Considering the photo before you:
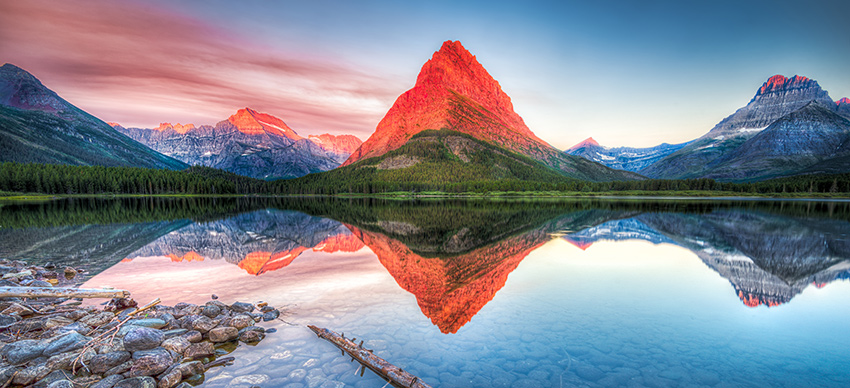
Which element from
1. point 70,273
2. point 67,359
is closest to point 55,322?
point 67,359

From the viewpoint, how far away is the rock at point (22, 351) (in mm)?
9062

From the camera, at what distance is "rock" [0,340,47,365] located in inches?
357

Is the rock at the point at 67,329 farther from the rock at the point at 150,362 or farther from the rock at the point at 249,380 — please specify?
the rock at the point at 249,380

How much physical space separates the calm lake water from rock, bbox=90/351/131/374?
2433 mm

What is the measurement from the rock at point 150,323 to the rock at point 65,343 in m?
→ 1.20

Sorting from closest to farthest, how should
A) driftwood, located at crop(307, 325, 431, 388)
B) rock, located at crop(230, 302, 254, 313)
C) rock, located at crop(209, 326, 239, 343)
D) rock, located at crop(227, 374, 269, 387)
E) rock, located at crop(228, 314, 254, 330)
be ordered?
driftwood, located at crop(307, 325, 431, 388) → rock, located at crop(227, 374, 269, 387) → rock, located at crop(209, 326, 239, 343) → rock, located at crop(228, 314, 254, 330) → rock, located at crop(230, 302, 254, 313)

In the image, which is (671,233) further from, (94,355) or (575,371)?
(94,355)

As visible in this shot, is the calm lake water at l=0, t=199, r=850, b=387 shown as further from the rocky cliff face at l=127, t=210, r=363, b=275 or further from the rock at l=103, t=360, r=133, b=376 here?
the rock at l=103, t=360, r=133, b=376

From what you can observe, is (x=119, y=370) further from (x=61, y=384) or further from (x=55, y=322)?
(x=55, y=322)

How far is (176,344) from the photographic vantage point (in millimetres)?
10289

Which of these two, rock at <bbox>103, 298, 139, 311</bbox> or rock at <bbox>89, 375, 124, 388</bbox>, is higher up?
rock at <bbox>89, 375, 124, 388</bbox>

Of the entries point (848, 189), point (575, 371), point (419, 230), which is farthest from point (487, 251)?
point (848, 189)

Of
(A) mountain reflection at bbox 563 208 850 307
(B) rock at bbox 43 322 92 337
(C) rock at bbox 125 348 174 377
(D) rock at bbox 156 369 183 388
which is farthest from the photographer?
(A) mountain reflection at bbox 563 208 850 307

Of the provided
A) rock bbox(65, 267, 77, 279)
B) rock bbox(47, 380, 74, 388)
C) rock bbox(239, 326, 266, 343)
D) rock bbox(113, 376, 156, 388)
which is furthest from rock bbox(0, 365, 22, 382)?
rock bbox(65, 267, 77, 279)
